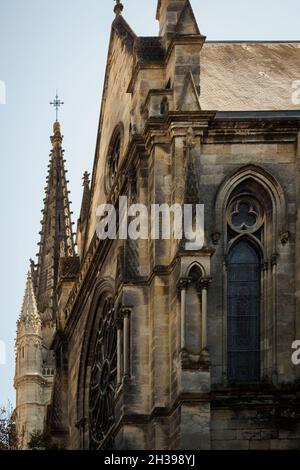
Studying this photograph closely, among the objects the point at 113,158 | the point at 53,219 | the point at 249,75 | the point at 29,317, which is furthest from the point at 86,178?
the point at 29,317

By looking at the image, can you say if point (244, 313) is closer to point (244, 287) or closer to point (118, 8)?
point (244, 287)

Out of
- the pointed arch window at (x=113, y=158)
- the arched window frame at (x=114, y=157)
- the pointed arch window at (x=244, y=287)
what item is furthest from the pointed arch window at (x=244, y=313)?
the pointed arch window at (x=113, y=158)

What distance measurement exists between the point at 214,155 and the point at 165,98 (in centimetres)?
202

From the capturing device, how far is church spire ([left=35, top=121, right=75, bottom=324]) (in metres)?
120

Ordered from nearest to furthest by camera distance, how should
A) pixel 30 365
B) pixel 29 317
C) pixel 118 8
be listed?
pixel 118 8
pixel 29 317
pixel 30 365

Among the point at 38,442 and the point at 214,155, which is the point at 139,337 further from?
the point at 38,442

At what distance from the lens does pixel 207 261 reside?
48.9m

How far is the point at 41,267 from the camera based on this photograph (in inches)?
A: 4796

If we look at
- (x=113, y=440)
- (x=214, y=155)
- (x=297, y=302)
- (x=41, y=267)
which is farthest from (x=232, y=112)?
(x=41, y=267)

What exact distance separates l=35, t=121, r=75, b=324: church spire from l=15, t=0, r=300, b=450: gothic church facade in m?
64.0

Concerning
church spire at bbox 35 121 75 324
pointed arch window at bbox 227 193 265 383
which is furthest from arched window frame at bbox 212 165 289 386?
church spire at bbox 35 121 75 324

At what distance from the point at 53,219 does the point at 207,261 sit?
7210 cm

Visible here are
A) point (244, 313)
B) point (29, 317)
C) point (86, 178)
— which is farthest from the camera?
point (29, 317)

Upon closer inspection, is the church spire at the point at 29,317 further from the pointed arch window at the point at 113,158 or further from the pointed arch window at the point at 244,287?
the pointed arch window at the point at 244,287
